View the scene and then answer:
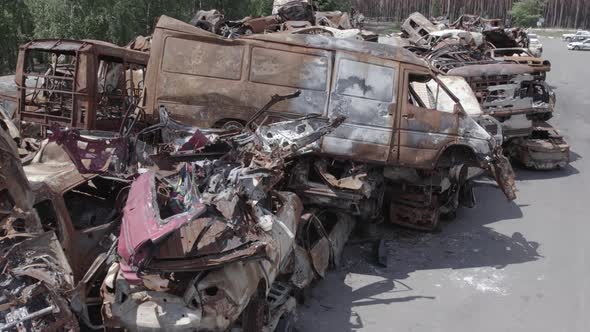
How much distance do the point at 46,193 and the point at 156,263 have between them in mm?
1382

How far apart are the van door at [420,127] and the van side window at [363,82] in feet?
0.91

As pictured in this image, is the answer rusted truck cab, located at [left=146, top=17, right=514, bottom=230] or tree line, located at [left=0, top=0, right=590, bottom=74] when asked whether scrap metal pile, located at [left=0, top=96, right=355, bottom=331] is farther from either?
tree line, located at [left=0, top=0, right=590, bottom=74]

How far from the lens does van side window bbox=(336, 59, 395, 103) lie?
26.5 feet

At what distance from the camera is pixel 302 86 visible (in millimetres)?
8148

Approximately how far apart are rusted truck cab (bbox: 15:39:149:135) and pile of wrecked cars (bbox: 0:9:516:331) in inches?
1.2

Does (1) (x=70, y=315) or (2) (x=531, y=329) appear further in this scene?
(2) (x=531, y=329)

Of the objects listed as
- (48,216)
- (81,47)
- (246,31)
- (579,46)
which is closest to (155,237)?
(48,216)

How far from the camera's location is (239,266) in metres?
4.56

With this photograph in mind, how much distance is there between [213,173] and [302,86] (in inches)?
120

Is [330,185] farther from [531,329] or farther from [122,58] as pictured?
[122,58]

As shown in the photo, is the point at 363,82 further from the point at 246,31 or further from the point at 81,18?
the point at 81,18

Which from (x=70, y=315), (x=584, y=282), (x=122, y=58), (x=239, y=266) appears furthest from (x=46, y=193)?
(x=584, y=282)

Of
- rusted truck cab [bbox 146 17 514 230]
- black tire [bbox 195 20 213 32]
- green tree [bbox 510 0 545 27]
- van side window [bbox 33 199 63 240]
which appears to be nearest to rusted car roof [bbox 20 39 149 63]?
rusted truck cab [bbox 146 17 514 230]

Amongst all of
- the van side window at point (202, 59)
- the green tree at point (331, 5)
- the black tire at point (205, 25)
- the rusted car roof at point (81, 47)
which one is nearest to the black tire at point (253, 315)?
the van side window at point (202, 59)
